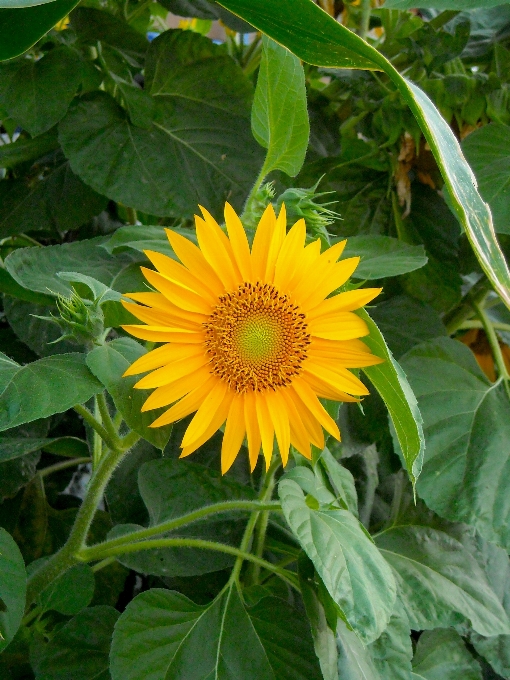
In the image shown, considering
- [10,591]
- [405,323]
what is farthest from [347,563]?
[405,323]

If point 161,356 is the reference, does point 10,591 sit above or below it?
below

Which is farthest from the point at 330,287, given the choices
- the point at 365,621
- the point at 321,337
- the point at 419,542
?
the point at 419,542

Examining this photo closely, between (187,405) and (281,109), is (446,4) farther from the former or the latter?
(187,405)

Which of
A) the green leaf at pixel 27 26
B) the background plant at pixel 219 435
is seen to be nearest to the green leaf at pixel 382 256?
the background plant at pixel 219 435

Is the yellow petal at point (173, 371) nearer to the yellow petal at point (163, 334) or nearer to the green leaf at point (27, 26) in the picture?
the yellow petal at point (163, 334)

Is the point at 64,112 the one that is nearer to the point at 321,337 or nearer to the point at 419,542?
the point at 321,337
